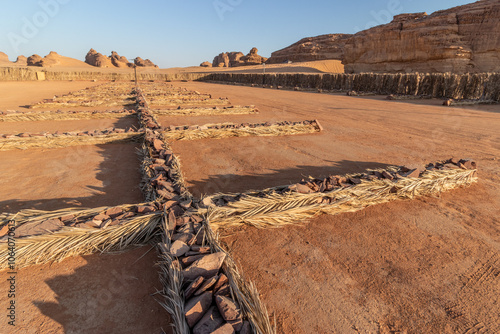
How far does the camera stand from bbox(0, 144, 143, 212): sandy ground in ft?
9.59

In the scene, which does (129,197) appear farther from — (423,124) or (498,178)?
(423,124)

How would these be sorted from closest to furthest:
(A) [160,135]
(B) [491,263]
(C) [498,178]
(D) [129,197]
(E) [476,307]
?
(E) [476,307], (B) [491,263], (D) [129,197], (C) [498,178], (A) [160,135]

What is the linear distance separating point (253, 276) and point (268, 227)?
62 centimetres

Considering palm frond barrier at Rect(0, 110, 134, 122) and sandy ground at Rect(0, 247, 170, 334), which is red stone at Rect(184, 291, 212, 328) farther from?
palm frond barrier at Rect(0, 110, 134, 122)

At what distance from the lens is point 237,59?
78.5 meters

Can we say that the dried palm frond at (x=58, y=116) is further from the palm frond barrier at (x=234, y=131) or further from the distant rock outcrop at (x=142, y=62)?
the distant rock outcrop at (x=142, y=62)

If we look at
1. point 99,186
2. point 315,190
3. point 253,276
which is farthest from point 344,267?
point 99,186

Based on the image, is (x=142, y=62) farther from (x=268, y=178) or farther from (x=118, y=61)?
(x=268, y=178)

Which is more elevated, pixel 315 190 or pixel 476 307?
pixel 315 190

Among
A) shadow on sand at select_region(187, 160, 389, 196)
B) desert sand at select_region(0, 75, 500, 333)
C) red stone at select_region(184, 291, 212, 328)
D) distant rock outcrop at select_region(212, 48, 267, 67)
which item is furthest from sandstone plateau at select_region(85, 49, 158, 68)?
red stone at select_region(184, 291, 212, 328)

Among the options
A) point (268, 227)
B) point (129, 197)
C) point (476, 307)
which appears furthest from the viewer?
A: point (129, 197)

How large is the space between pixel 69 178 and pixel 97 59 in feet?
272

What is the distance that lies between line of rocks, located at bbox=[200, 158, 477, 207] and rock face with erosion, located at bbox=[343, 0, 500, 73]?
27.6 m

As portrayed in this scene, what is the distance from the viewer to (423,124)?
281 inches
